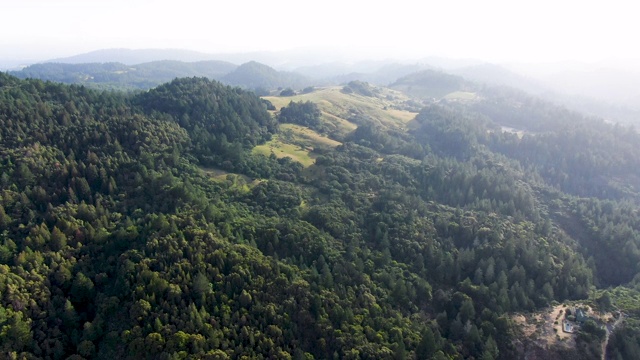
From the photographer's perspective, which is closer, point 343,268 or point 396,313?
point 396,313

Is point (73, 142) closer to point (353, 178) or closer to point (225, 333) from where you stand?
point (225, 333)

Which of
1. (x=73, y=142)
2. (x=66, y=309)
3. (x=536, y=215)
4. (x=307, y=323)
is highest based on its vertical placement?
(x=73, y=142)

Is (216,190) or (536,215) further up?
(216,190)

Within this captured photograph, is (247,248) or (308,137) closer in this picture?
(247,248)

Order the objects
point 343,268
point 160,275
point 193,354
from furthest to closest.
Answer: point 343,268, point 160,275, point 193,354

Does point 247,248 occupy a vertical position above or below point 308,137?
below

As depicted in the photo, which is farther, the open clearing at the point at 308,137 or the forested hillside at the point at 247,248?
the open clearing at the point at 308,137

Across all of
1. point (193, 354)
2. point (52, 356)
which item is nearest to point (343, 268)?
point (193, 354)

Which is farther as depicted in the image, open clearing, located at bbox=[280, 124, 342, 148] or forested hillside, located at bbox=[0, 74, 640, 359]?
open clearing, located at bbox=[280, 124, 342, 148]
